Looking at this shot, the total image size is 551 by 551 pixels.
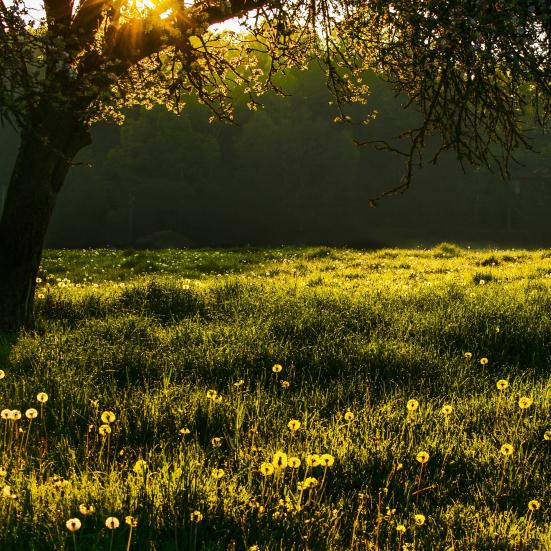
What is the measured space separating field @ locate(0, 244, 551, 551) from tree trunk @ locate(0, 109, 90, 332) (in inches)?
23.4

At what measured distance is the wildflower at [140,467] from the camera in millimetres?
3455

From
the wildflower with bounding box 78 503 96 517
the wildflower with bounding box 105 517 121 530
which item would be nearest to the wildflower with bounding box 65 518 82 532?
the wildflower with bounding box 105 517 121 530

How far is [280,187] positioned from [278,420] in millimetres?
73715

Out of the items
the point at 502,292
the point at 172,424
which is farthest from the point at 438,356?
the point at 502,292

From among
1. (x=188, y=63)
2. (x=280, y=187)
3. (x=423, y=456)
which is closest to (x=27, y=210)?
(x=188, y=63)

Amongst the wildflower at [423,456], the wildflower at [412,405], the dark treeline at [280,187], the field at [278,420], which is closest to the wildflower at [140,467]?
the field at [278,420]

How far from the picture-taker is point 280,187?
77.7m

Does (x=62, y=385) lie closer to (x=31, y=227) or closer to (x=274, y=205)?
(x=31, y=227)

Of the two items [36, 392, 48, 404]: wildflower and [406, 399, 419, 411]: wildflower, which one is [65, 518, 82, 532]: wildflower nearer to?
[36, 392, 48, 404]: wildflower

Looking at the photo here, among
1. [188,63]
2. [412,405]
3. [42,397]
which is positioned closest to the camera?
[42,397]

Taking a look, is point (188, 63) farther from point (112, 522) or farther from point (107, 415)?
point (112, 522)

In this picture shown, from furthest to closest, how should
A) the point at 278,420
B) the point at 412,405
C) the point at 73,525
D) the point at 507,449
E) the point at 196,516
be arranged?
the point at 278,420 → the point at 412,405 → the point at 507,449 → the point at 196,516 → the point at 73,525

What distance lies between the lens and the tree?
6301 millimetres

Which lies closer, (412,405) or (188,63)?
(412,405)
